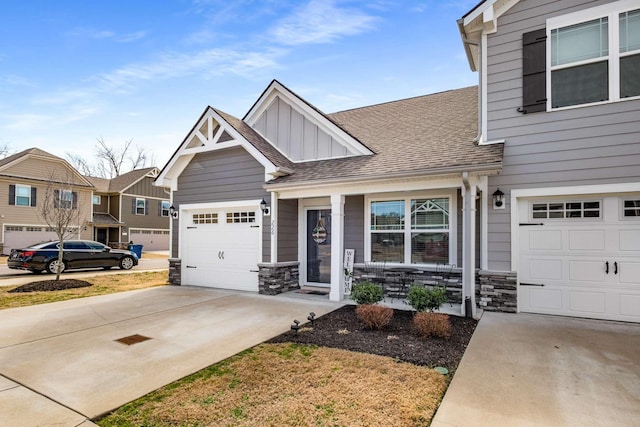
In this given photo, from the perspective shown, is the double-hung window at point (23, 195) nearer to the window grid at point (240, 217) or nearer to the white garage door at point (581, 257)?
the window grid at point (240, 217)

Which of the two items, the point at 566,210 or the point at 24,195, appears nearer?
the point at 566,210

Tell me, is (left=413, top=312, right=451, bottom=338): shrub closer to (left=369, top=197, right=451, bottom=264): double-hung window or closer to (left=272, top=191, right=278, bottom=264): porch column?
(left=369, top=197, right=451, bottom=264): double-hung window

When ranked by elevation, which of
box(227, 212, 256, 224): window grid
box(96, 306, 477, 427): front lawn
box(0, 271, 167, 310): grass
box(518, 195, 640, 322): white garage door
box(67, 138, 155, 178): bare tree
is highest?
box(67, 138, 155, 178): bare tree

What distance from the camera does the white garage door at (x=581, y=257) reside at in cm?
583

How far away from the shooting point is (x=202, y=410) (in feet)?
10.00

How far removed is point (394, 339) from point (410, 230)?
3.45 m

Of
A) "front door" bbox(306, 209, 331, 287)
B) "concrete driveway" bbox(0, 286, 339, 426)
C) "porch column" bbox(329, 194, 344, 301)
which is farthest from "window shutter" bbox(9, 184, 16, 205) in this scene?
"porch column" bbox(329, 194, 344, 301)

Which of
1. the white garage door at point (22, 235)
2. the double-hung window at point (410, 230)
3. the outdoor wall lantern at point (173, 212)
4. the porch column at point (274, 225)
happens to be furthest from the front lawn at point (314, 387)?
the white garage door at point (22, 235)

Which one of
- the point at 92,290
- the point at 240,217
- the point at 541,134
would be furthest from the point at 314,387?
the point at 92,290

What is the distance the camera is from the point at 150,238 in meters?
29.7

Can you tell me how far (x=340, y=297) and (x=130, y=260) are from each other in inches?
469

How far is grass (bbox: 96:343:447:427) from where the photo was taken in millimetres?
2900

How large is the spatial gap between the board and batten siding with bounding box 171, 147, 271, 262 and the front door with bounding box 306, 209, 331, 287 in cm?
128

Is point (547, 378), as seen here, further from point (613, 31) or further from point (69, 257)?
point (69, 257)
